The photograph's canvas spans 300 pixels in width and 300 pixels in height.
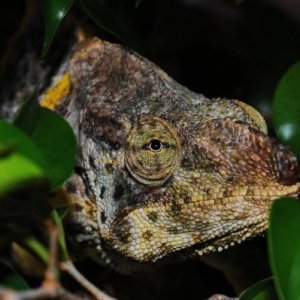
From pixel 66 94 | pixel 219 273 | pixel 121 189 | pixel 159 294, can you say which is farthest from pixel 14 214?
pixel 219 273

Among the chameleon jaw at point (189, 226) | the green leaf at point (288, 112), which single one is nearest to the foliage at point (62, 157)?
the green leaf at point (288, 112)

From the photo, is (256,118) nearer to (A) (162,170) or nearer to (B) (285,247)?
(A) (162,170)

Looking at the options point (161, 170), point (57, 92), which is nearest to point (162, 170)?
point (161, 170)

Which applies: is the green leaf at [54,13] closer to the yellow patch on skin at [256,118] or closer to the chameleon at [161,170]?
the chameleon at [161,170]

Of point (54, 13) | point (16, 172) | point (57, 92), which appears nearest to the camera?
point (16, 172)

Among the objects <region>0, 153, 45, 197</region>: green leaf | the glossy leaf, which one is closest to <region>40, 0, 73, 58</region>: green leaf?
the glossy leaf

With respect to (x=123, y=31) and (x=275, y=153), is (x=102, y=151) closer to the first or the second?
(x=123, y=31)

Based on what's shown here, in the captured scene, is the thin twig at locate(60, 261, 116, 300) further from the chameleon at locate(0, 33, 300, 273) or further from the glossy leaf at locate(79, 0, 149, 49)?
the glossy leaf at locate(79, 0, 149, 49)
